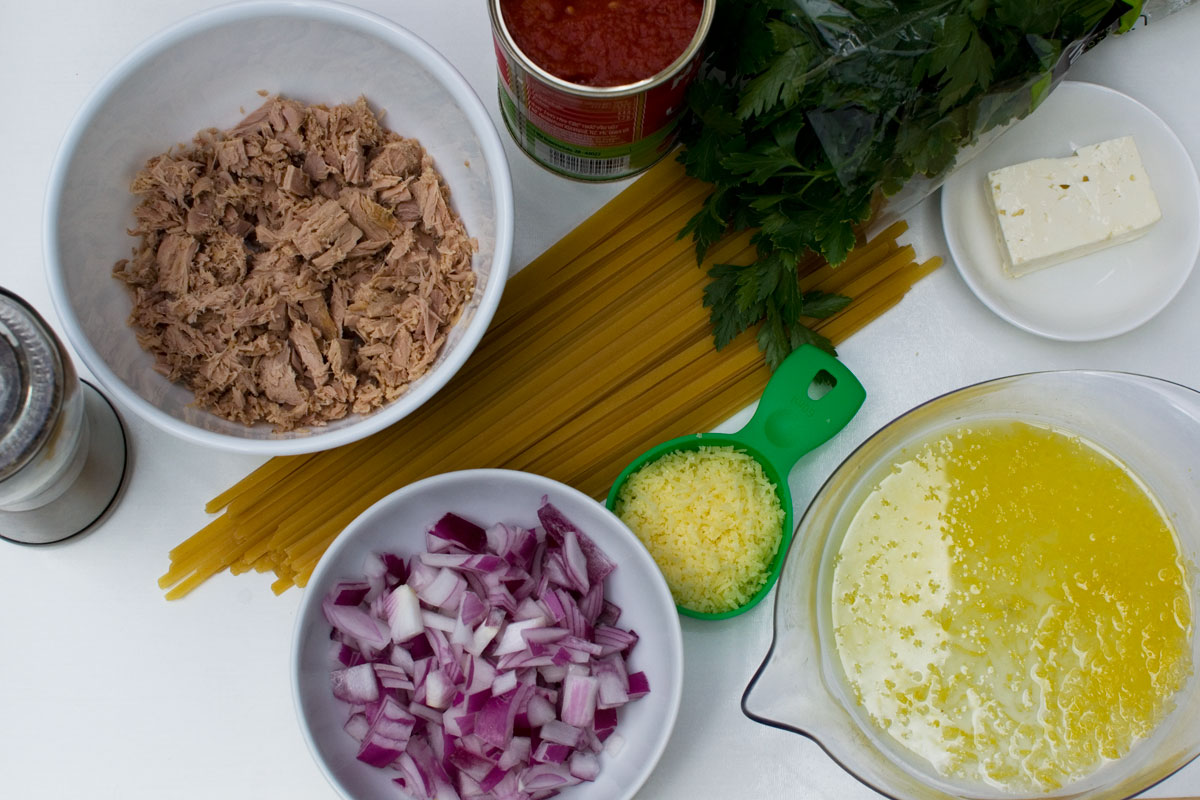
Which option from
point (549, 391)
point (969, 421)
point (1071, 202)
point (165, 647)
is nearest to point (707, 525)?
point (549, 391)

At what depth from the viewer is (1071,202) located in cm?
134

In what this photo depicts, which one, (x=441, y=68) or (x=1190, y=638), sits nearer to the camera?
(x=441, y=68)

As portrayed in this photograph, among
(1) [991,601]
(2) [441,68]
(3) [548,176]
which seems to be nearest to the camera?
(2) [441,68]

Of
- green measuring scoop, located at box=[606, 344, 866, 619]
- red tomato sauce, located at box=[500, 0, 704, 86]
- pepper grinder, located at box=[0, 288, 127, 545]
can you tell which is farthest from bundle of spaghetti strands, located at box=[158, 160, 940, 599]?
red tomato sauce, located at box=[500, 0, 704, 86]

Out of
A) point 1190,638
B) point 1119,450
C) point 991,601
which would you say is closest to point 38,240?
point 991,601

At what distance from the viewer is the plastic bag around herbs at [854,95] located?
42.0 inches

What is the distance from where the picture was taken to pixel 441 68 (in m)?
1.15

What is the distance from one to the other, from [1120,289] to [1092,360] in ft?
0.37

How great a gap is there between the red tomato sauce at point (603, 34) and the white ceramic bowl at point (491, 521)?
1.68ft

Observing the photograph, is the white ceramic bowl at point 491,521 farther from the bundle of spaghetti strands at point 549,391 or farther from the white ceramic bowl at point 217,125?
the white ceramic bowl at point 217,125

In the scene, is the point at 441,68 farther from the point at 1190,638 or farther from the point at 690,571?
the point at 1190,638

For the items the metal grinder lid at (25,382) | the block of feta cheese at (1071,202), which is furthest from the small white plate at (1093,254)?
the metal grinder lid at (25,382)

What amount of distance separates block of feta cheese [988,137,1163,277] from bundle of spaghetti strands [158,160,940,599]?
0.37 m

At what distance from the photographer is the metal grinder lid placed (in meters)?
1.05
